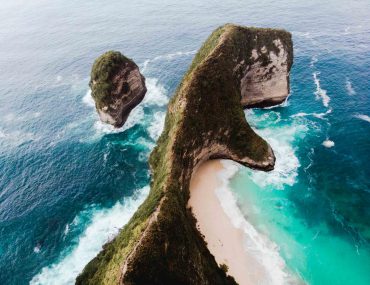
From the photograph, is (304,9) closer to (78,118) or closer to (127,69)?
(127,69)

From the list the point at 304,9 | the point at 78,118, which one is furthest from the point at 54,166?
the point at 304,9

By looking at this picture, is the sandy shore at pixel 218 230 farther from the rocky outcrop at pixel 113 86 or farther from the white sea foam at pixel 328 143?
the rocky outcrop at pixel 113 86

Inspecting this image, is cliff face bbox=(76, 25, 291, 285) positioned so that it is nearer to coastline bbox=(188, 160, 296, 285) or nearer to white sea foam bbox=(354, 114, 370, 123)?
coastline bbox=(188, 160, 296, 285)

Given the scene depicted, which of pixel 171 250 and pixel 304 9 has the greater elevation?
pixel 171 250

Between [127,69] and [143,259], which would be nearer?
[143,259]

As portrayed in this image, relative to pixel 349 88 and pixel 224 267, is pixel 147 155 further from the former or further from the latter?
pixel 349 88

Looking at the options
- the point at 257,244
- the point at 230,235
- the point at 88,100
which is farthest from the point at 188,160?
the point at 88,100
